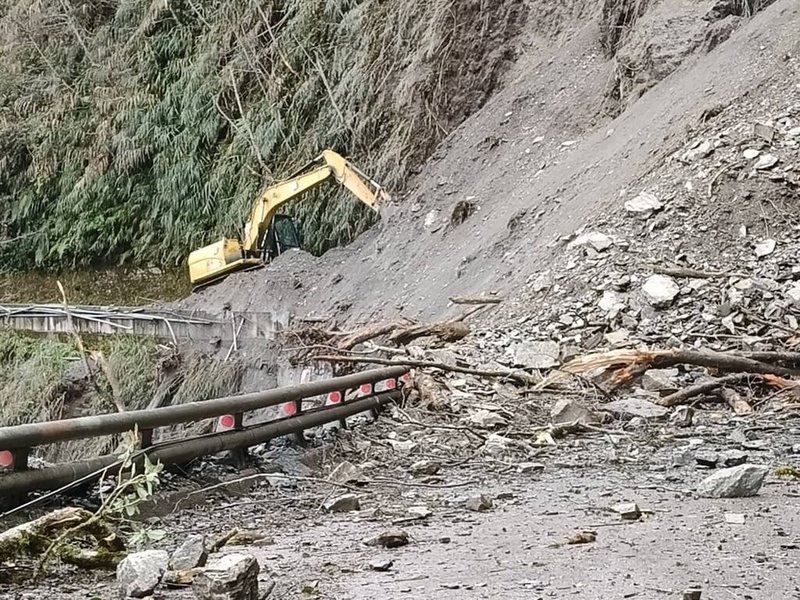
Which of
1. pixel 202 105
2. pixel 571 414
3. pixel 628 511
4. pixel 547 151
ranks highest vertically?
pixel 202 105

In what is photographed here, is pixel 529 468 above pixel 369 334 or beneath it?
beneath

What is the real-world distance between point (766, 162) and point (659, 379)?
336cm

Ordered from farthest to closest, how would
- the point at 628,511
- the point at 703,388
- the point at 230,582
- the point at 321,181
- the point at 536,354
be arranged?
the point at 321,181, the point at 536,354, the point at 703,388, the point at 628,511, the point at 230,582

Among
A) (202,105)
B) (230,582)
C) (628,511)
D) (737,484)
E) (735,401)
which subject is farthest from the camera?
(202,105)

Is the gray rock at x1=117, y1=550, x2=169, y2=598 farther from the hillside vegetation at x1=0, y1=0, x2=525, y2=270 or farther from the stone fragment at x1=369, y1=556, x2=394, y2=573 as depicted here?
the hillside vegetation at x1=0, y1=0, x2=525, y2=270

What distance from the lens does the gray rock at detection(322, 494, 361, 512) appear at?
433 centimetres

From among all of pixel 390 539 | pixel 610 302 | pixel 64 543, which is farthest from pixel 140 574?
pixel 610 302

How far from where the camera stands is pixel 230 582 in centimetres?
247

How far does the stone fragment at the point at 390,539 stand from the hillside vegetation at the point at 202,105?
484 inches

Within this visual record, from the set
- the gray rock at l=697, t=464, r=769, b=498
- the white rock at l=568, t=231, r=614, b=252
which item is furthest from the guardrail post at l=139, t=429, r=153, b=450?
the white rock at l=568, t=231, r=614, b=252

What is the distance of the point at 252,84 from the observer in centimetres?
1897

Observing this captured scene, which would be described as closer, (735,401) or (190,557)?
(190,557)

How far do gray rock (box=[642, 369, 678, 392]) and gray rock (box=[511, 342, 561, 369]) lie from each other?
79 centimetres

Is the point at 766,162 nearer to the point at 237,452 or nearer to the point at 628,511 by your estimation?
the point at 628,511
